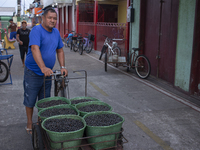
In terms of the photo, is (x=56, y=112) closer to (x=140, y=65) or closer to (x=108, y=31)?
(x=140, y=65)

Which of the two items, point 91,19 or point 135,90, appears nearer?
point 135,90

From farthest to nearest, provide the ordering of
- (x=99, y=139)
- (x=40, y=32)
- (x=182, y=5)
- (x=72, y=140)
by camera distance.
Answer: (x=182, y=5) → (x=40, y=32) → (x=99, y=139) → (x=72, y=140)

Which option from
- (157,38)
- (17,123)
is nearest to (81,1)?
(157,38)

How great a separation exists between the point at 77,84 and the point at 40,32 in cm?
434

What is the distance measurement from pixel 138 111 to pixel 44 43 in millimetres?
2827

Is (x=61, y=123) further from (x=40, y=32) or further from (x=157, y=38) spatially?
(x=157, y=38)

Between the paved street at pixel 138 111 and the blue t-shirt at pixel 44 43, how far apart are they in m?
1.33

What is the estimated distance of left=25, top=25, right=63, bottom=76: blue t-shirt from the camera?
345 cm

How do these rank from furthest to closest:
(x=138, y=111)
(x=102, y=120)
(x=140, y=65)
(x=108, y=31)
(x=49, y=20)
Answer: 1. (x=108, y=31)
2. (x=140, y=65)
3. (x=138, y=111)
4. (x=49, y=20)
5. (x=102, y=120)

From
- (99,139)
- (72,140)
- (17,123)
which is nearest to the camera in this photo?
(72,140)

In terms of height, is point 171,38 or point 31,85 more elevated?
point 171,38

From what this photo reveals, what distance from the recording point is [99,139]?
2627 millimetres

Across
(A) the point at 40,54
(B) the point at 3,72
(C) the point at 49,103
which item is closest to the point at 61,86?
(C) the point at 49,103

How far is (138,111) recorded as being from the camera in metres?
5.42
